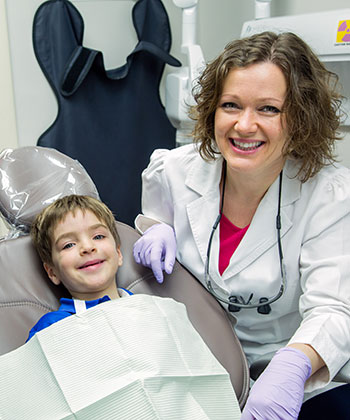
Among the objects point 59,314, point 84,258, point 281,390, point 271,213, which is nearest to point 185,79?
point 271,213

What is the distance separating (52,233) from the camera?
50.9 inches

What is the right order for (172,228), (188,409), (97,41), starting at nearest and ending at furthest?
1. (188,409)
2. (172,228)
3. (97,41)

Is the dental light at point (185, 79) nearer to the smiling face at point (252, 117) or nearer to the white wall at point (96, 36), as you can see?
the white wall at point (96, 36)

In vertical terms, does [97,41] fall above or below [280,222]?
above

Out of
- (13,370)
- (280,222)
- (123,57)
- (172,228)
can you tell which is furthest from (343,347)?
(123,57)

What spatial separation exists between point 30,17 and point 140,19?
0.50 meters

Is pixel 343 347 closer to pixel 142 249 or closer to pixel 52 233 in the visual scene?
pixel 142 249

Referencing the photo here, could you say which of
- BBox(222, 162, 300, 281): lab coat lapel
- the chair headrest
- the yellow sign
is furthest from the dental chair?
the yellow sign

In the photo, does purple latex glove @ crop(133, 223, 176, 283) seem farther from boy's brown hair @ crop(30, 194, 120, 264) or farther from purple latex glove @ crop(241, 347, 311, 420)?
purple latex glove @ crop(241, 347, 311, 420)

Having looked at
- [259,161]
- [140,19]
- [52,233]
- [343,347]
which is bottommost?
[343,347]

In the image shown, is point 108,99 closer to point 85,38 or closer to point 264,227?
point 85,38

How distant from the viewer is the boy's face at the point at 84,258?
127 centimetres

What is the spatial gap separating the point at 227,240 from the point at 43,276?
47 centimetres

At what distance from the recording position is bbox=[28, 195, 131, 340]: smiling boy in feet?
4.15
